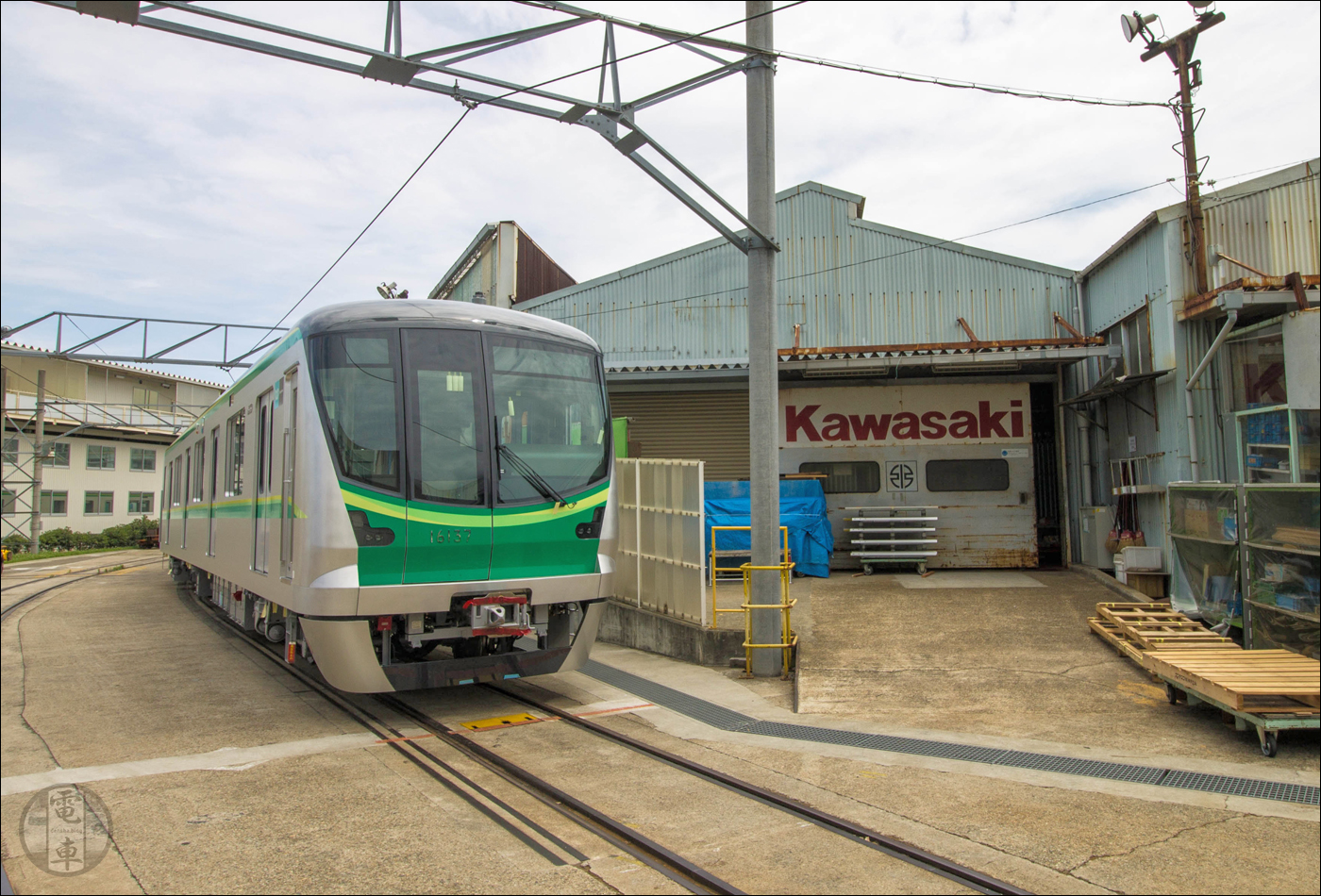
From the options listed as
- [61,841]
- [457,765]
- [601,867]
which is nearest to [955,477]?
[457,765]

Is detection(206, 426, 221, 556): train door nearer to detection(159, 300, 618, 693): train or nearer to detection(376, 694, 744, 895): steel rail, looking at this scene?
detection(159, 300, 618, 693): train

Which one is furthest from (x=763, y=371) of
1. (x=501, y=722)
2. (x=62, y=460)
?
(x=62, y=460)

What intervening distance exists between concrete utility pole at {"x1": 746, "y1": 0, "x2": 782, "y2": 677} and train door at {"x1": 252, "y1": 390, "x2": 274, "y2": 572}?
4716mm

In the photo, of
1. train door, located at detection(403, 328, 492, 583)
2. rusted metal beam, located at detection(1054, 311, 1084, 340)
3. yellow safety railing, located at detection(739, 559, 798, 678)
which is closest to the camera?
train door, located at detection(403, 328, 492, 583)

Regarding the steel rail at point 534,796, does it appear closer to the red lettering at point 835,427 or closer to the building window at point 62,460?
the red lettering at point 835,427

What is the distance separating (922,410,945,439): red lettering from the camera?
14.7 m

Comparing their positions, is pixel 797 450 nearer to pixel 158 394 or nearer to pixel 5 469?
pixel 5 469

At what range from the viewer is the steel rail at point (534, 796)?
4344 millimetres

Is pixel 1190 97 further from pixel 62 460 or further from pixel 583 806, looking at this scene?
pixel 62 460

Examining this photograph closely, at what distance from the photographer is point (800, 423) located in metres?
15.2

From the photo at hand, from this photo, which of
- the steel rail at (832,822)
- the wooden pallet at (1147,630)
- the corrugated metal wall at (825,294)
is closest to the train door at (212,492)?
the steel rail at (832,822)

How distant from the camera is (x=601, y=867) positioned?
14.5ft

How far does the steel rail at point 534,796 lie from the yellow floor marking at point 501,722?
0.23 m

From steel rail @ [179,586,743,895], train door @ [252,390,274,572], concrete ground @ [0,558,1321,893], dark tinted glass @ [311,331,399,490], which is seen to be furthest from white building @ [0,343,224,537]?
steel rail @ [179,586,743,895]
